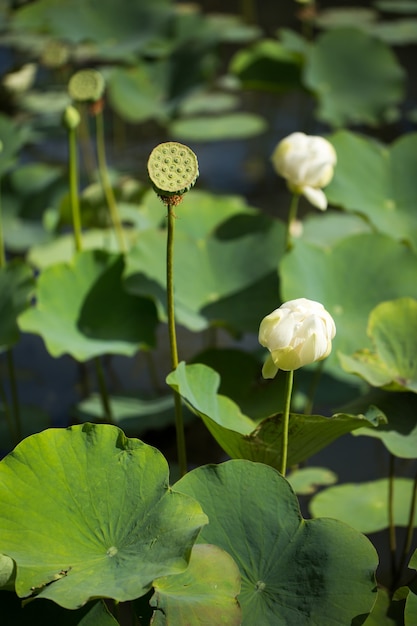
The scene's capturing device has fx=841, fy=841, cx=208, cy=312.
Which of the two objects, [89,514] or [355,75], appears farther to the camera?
[355,75]

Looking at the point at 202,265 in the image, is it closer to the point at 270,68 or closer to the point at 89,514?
the point at 89,514

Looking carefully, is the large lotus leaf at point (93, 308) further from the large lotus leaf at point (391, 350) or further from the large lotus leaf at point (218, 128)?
the large lotus leaf at point (218, 128)

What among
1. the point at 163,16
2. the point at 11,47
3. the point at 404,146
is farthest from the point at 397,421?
the point at 11,47

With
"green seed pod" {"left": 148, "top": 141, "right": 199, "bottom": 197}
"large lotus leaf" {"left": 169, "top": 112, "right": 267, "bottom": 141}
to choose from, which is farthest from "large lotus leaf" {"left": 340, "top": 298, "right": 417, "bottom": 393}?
"large lotus leaf" {"left": 169, "top": 112, "right": 267, "bottom": 141}

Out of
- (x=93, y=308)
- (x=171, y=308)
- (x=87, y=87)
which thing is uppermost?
(x=87, y=87)

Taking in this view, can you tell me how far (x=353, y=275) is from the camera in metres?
1.56

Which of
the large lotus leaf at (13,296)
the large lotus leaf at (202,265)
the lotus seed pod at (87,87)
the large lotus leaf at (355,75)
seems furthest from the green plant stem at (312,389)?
the large lotus leaf at (355,75)

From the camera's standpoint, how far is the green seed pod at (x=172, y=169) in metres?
0.96

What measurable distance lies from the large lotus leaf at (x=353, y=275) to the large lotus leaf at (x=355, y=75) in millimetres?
1169

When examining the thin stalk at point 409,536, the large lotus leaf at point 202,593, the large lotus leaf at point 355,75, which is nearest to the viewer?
the large lotus leaf at point 202,593

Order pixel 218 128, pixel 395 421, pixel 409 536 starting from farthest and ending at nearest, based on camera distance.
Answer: pixel 218 128 → pixel 409 536 → pixel 395 421

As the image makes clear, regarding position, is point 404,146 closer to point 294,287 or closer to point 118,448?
point 294,287

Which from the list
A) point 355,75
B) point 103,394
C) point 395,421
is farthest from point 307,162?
point 355,75

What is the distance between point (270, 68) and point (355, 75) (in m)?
0.28
